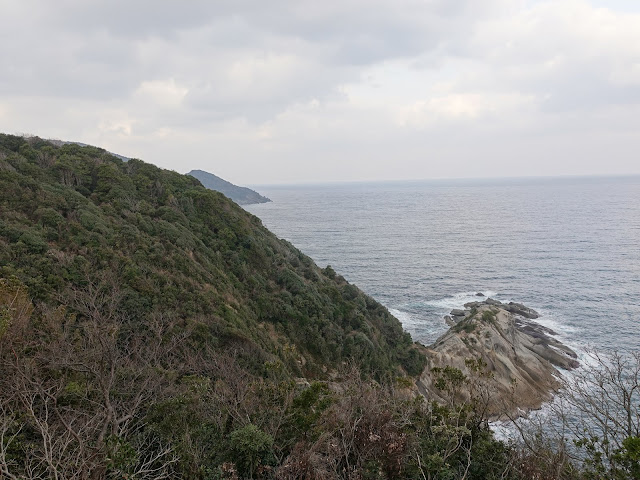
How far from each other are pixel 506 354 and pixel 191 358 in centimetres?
3325

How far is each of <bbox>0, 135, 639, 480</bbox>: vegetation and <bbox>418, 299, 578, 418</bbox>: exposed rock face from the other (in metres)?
4.59

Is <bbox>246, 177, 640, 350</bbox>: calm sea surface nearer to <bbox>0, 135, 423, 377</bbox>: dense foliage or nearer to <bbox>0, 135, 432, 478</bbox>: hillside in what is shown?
<bbox>0, 135, 423, 377</bbox>: dense foliage

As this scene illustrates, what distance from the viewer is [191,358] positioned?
741 inches

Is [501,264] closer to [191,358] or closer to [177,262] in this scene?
[177,262]

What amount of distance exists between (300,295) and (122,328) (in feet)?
54.5

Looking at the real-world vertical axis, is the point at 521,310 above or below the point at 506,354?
above

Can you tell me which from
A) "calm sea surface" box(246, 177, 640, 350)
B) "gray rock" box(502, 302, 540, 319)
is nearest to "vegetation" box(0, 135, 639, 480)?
"calm sea surface" box(246, 177, 640, 350)

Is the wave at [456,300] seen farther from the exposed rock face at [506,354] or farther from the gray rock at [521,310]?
the exposed rock face at [506,354]

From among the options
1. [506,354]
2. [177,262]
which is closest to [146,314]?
[177,262]

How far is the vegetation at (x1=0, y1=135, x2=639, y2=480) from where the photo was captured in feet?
38.5

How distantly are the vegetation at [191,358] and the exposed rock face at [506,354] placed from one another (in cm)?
459

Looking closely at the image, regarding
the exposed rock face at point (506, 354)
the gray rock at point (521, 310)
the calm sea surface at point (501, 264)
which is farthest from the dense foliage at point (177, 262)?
the gray rock at point (521, 310)

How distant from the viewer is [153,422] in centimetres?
1351

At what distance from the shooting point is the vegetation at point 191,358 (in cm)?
1174
